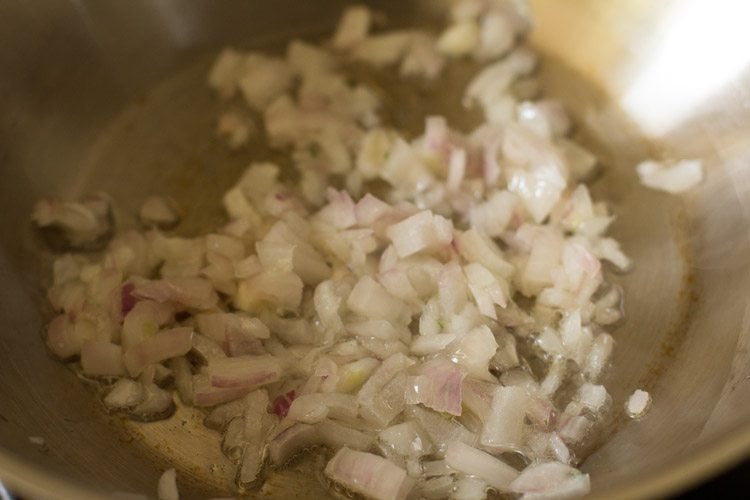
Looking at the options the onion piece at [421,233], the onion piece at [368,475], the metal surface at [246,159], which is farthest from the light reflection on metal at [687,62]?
the onion piece at [368,475]

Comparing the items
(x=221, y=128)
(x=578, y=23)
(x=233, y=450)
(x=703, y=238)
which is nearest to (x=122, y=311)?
(x=233, y=450)

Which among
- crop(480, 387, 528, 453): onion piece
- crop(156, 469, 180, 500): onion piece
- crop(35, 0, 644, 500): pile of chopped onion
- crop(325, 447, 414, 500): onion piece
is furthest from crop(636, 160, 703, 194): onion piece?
crop(156, 469, 180, 500): onion piece

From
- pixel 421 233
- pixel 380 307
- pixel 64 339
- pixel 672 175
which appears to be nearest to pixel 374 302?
pixel 380 307

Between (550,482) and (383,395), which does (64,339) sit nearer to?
(383,395)

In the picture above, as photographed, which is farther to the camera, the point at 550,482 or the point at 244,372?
the point at 244,372

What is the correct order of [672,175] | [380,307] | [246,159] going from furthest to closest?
[246,159] < [672,175] < [380,307]

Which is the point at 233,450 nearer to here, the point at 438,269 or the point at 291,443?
the point at 291,443

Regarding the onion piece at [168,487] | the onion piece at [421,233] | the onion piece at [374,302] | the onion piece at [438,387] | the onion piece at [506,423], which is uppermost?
the onion piece at [421,233]

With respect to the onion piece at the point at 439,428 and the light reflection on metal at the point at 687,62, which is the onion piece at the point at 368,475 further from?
the light reflection on metal at the point at 687,62
